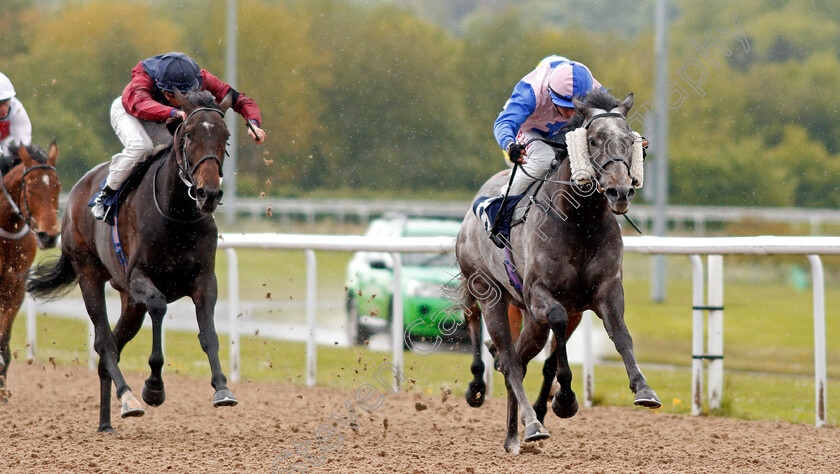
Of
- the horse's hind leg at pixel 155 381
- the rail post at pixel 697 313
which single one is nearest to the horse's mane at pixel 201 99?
the horse's hind leg at pixel 155 381

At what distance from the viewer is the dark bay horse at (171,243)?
Answer: 484 centimetres

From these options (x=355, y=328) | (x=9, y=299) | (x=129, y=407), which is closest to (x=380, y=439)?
(x=129, y=407)

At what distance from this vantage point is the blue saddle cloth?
5.22m

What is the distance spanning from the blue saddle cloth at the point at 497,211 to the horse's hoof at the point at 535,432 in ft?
3.27

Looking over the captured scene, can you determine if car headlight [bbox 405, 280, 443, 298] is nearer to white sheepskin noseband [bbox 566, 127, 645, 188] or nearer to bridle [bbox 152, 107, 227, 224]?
bridle [bbox 152, 107, 227, 224]

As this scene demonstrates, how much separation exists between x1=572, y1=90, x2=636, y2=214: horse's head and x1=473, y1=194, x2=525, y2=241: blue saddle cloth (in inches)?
28.5

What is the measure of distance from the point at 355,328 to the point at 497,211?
15.2 ft

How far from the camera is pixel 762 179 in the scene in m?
17.8

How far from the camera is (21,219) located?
6898 millimetres

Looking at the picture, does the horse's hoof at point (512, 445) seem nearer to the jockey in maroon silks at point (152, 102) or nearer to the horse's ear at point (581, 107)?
the horse's ear at point (581, 107)

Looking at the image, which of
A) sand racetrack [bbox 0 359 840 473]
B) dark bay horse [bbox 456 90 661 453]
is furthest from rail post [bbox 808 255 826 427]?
dark bay horse [bbox 456 90 661 453]

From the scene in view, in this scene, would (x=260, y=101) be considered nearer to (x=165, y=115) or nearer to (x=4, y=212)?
(x=4, y=212)

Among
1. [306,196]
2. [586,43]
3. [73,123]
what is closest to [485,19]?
[586,43]

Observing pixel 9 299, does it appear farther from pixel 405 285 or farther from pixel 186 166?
pixel 405 285
